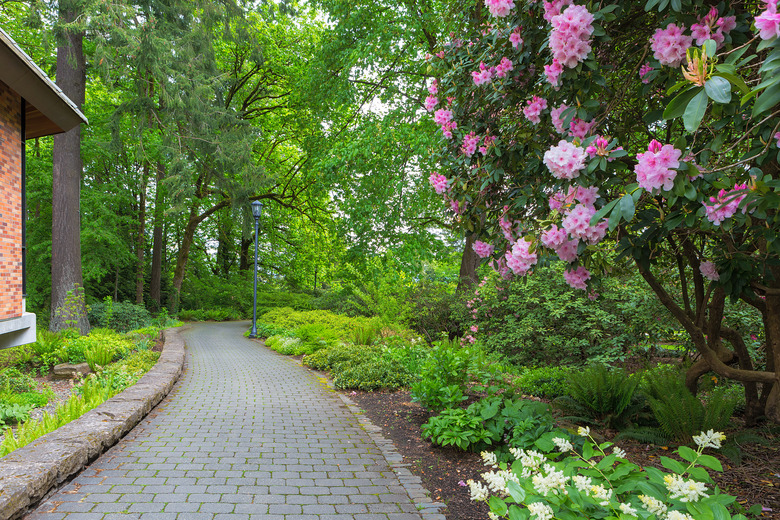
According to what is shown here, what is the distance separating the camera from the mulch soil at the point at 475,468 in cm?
316

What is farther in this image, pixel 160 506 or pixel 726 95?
pixel 160 506

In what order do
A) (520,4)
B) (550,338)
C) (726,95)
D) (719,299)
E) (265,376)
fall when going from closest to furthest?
1. (726,95)
2. (520,4)
3. (719,299)
4. (550,338)
5. (265,376)

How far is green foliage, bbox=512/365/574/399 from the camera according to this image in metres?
5.94

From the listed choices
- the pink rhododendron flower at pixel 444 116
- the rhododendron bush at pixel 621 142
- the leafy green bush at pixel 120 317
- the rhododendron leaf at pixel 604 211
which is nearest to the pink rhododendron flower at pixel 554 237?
the rhododendron bush at pixel 621 142

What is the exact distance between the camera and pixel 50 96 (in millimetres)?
6000

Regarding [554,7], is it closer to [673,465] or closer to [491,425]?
[673,465]

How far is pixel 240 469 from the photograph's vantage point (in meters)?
4.16

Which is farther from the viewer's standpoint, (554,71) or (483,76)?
(483,76)

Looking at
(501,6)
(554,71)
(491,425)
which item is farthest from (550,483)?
(501,6)

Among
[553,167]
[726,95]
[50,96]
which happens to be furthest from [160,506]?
[50,96]

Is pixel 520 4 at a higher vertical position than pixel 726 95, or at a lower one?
higher

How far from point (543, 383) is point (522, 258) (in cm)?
406

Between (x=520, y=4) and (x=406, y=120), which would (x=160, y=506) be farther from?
(x=406, y=120)

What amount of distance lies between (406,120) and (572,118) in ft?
28.8
